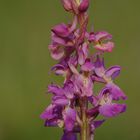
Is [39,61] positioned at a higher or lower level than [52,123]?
higher

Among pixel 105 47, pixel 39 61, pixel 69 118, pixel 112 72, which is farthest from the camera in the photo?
pixel 39 61

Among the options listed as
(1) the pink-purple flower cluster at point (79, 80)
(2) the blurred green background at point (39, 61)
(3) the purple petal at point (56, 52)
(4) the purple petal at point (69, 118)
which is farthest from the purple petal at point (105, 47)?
(2) the blurred green background at point (39, 61)

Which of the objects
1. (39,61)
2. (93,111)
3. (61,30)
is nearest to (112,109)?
Answer: (93,111)

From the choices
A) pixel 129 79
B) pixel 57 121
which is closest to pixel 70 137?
pixel 57 121

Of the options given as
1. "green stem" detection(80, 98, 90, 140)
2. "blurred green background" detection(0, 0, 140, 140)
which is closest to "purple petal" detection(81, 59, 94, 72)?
"green stem" detection(80, 98, 90, 140)

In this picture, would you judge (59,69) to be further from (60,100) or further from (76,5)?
(76,5)

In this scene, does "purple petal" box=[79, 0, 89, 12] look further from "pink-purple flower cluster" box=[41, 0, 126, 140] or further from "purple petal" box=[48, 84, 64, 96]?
"purple petal" box=[48, 84, 64, 96]
